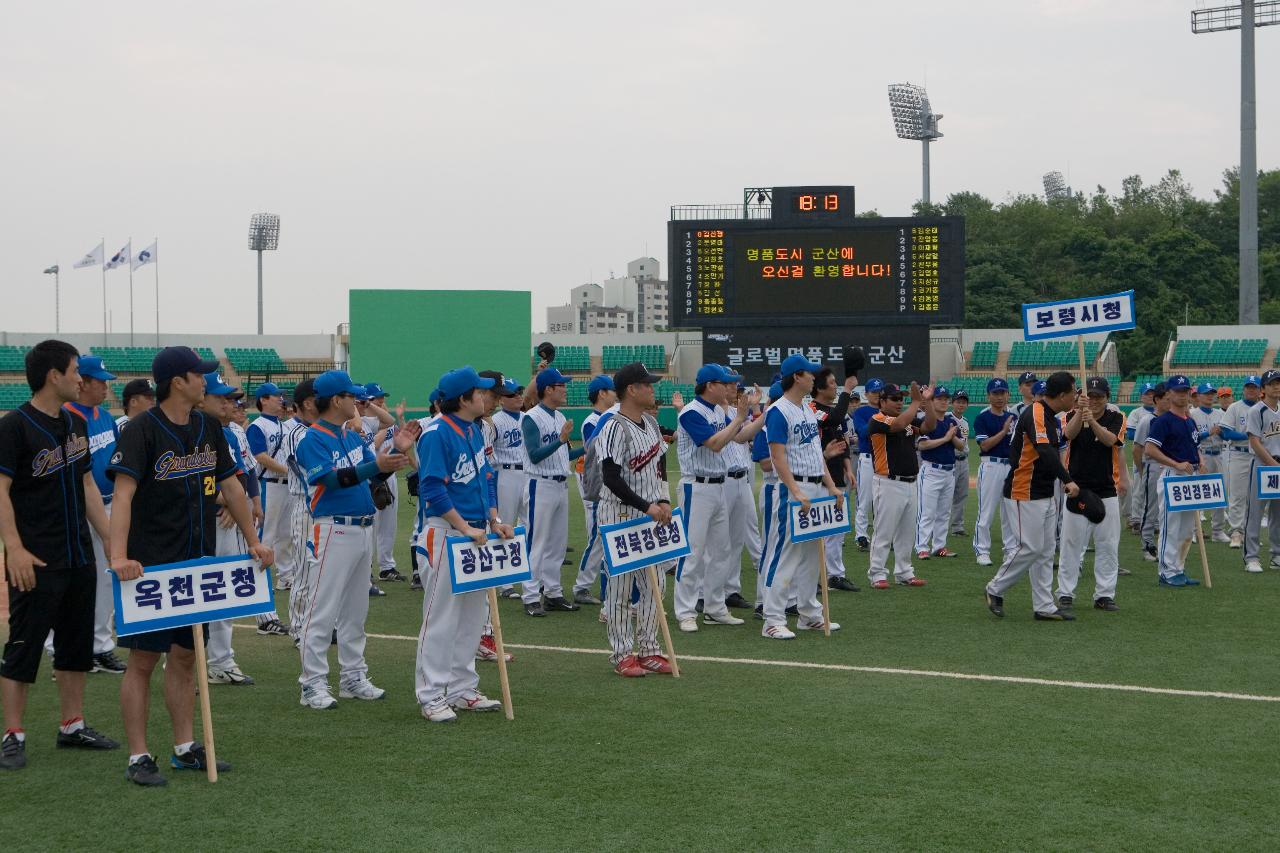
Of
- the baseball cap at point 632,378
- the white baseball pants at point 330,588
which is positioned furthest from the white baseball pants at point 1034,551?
the white baseball pants at point 330,588

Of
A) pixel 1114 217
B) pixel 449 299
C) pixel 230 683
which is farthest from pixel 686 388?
pixel 1114 217

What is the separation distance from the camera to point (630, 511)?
8586mm

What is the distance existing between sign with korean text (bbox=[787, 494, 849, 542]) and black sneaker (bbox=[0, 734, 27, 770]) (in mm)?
5422

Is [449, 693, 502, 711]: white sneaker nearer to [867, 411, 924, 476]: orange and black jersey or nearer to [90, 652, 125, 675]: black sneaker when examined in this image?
[90, 652, 125, 675]: black sneaker

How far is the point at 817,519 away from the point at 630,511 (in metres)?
1.76

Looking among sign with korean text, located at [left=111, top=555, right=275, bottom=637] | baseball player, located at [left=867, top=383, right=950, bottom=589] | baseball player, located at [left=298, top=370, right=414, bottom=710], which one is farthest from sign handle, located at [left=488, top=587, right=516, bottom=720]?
baseball player, located at [left=867, top=383, right=950, bottom=589]

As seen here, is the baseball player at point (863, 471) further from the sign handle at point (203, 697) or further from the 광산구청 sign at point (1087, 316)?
the sign handle at point (203, 697)

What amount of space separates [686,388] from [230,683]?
32865mm

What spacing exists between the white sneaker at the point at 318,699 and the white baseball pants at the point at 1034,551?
5.68 metres

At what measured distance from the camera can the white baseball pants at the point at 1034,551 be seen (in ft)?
33.6

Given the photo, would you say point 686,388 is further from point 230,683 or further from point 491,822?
point 491,822

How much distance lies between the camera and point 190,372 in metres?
6.02

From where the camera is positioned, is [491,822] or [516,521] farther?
[516,521]

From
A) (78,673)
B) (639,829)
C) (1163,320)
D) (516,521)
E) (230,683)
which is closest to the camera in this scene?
(639,829)
